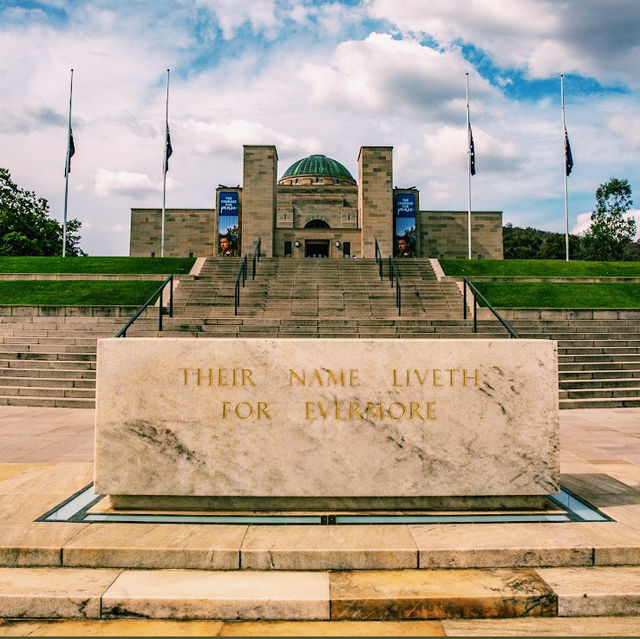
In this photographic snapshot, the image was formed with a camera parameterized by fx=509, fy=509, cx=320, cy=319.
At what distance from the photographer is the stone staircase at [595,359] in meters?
9.64

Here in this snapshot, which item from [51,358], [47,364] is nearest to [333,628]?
[47,364]

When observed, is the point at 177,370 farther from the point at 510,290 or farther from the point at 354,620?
the point at 510,290

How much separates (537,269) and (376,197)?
12836 millimetres

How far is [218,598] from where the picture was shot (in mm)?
2701

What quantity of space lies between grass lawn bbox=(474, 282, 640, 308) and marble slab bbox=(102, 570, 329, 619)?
13.1m

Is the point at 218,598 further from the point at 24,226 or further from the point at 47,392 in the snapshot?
the point at 24,226

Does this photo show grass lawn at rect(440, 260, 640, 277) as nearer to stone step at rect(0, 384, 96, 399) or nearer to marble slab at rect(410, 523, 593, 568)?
stone step at rect(0, 384, 96, 399)

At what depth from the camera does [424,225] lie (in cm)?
3697

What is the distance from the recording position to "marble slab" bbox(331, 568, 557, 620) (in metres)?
2.67

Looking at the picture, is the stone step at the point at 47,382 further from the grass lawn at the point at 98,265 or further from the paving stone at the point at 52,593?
the grass lawn at the point at 98,265

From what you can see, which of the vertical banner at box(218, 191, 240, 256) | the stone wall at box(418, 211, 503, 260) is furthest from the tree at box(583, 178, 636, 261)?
the vertical banner at box(218, 191, 240, 256)

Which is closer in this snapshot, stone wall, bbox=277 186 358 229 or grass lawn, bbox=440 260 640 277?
grass lawn, bbox=440 260 640 277

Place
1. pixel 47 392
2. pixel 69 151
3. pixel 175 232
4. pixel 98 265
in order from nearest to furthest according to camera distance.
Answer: pixel 47 392, pixel 98 265, pixel 69 151, pixel 175 232

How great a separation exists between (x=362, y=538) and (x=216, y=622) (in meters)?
0.99
